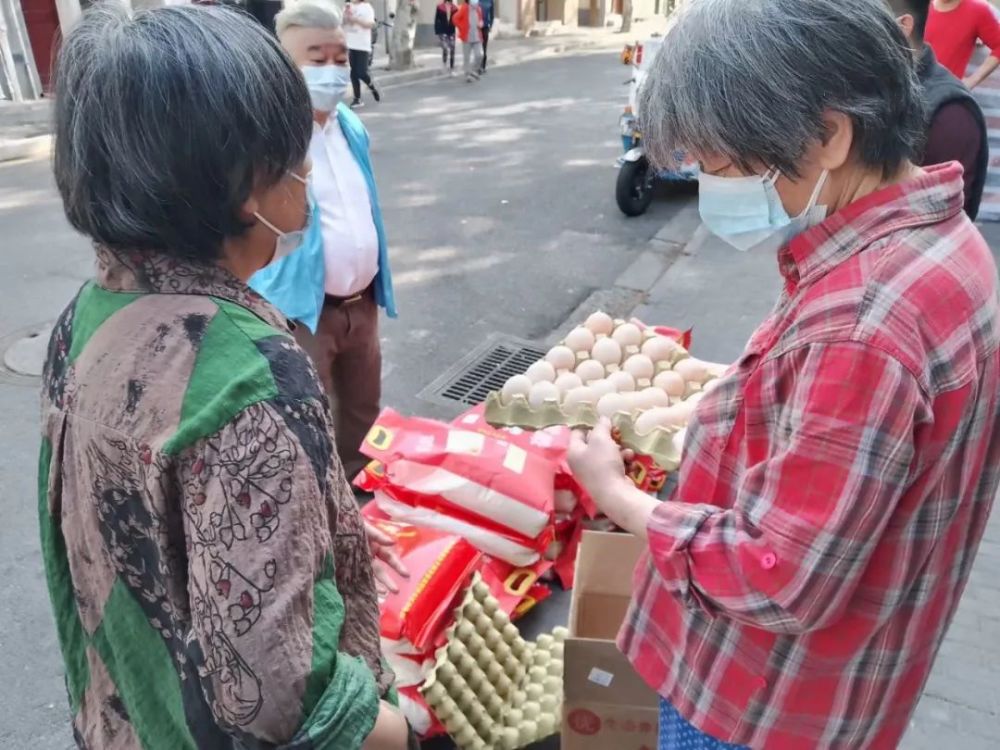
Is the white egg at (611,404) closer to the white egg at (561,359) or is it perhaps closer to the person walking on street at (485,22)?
the white egg at (561,359)

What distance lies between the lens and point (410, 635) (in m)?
2.11

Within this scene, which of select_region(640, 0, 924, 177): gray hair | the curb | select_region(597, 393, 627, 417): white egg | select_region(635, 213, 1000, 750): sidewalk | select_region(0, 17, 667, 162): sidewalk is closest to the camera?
select_region(640, 0, 924, 177): gray hair

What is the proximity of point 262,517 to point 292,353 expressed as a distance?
0.66 feet

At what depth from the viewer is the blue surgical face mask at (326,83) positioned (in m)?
2.57

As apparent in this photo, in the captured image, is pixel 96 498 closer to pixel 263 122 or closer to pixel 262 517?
pixel 262 517

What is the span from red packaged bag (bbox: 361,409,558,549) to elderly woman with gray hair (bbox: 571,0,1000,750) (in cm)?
140

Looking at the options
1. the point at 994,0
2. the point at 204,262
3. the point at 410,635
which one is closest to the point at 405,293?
the point at 410,635

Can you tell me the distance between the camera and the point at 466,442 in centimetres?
275

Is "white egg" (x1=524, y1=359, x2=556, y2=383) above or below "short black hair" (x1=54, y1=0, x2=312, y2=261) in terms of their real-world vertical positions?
below

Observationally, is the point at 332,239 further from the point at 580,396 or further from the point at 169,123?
the point at 169,123

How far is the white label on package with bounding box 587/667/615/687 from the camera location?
1799 millimetres

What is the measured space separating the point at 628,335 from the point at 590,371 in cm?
30

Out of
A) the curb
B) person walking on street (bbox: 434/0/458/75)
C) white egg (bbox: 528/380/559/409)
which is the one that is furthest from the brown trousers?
person walking on street (bbox: 434/0/458/75)

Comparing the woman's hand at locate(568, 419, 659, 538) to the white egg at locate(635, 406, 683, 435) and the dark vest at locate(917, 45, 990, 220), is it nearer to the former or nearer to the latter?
the white egg at locate(635, 406, 683, 435)
